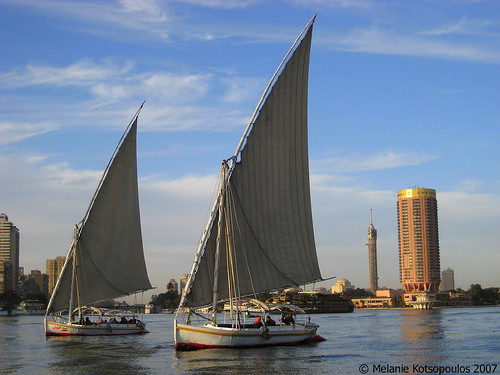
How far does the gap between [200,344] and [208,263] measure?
18.0ft

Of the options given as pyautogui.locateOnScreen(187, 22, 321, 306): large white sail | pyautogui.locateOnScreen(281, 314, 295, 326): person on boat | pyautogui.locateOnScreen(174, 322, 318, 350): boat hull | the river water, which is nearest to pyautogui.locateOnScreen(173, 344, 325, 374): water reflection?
the river water

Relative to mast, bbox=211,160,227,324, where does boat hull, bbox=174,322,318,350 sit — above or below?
below

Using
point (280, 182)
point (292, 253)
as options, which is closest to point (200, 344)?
point (292, 253)

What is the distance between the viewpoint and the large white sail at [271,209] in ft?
157

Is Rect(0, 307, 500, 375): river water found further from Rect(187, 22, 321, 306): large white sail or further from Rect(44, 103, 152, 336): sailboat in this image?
Rect(44, 103, 152, 336): sailboat

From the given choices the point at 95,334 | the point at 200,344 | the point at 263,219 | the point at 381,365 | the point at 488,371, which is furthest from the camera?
the point at 95,334

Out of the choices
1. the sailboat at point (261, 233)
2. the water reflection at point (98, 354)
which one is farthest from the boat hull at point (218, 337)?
the water reflection at point (98, 354)

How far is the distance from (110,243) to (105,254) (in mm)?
1229

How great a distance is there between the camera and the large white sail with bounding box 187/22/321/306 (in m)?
47.8

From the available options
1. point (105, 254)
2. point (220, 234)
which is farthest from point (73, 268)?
point (220, 234)

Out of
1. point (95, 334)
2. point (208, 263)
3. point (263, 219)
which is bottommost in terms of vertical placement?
point (95, 334)

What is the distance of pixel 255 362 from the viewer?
41125mm

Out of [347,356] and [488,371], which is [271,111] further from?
[488,371]

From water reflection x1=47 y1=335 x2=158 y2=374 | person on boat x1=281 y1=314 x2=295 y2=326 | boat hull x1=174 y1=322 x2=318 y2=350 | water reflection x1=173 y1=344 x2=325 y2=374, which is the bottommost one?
water reflection x1=47 y1=335 x2=158 y2=374
